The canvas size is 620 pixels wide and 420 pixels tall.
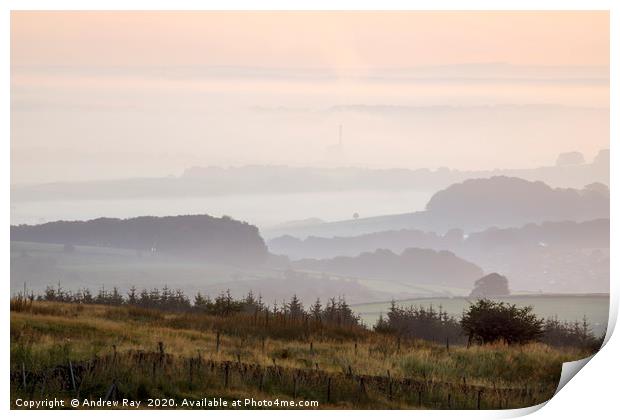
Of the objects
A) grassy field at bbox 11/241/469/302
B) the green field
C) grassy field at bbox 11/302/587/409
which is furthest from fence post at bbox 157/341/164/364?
the green field

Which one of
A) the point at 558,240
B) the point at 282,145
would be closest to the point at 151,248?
the point at 282,145

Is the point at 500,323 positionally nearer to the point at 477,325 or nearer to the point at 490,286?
the point at 477,325

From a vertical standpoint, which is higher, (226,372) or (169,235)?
(169,235)

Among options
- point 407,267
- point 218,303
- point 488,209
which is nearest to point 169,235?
point 218,303

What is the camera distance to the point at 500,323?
46.4ft

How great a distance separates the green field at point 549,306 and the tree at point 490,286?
0.31 ft

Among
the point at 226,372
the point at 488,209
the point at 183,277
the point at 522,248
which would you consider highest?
the point at 488,209

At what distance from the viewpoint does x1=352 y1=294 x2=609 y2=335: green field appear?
13617 millimetres

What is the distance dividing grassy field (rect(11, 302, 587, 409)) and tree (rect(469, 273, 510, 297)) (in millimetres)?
554

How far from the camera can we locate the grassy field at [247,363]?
42.9ft

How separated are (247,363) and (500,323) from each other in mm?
2644

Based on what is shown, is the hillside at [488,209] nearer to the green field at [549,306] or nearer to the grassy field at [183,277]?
the grassy field at [183,277]
